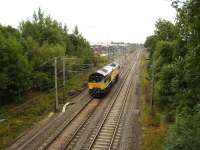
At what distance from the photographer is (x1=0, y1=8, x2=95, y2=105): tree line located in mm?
33062

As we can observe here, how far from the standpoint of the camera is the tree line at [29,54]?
33062 millimetres

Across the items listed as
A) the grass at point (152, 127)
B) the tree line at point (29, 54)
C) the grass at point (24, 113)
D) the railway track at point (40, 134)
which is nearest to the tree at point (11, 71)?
the tree line at point (29, 54)

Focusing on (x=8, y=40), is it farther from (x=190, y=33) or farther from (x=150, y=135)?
(x=190, y=33)

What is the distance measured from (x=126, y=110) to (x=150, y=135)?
9.33 meters

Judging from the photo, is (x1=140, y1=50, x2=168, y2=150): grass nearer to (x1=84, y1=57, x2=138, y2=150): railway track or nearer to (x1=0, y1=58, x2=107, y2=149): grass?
(x1=84, y1=57, x2=138, y2=150): railway track

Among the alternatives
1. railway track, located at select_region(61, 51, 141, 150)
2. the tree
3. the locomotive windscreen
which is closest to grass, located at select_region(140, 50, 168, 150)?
railway track, located at select_region(61, 51, 141, 150)

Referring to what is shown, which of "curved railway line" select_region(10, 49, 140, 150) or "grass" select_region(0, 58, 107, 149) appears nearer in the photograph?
"curved railway line" select_region(10, 49, 140, 150)

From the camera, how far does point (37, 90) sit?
43625mm

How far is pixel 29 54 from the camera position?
42.5 meters

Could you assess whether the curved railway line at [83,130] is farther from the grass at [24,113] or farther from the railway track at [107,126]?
the grass at [24,113]

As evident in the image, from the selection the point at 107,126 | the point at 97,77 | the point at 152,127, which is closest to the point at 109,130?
the point at 107,126

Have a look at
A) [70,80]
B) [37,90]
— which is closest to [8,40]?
[37,90]

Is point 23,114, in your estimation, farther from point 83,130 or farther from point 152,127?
point 152,127

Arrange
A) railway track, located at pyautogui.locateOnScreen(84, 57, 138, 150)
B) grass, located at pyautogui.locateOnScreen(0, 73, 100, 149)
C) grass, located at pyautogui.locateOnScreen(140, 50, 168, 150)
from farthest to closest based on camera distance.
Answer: grass, located at pyautogui.locateOnScreen(0, 73, 100, 149) → railway track, located at pyautogui.locateOnScreen(84, 57, 138, 150) → grass, located at pyautogui.locateOnScreen(140, 50, 168, 150)
